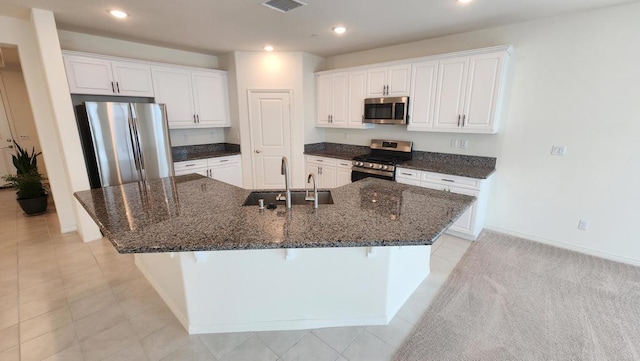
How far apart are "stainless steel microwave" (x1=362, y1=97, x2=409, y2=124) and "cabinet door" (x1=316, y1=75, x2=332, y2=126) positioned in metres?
0.79

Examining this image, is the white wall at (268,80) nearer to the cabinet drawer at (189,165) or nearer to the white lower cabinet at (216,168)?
the white lower cabinet at (216,168)

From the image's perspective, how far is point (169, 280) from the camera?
221 cm

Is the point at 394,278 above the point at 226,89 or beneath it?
beneath

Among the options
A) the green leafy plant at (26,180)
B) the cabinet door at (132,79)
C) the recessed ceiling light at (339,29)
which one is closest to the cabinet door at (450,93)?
the recessed ceiling light at (339,29)

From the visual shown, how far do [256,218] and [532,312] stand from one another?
239cm

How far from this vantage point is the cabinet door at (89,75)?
3.37 metres

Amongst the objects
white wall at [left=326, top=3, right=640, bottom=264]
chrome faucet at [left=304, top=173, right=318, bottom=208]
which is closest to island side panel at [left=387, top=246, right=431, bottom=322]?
chrome faucet at [left=304, top=173, right=318, bottom=208]

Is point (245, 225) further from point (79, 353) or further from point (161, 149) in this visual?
point (161, 149)

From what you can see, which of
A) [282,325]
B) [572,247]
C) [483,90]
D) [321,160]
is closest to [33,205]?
[321,160]

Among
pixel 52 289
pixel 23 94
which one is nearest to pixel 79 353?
pixel 52 289

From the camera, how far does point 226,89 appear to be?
497 centimetres

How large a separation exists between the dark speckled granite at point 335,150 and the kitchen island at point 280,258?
2679 mm

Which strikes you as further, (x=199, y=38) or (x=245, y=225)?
(x=199, y=38)

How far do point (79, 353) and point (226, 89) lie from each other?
4182 millimetres
